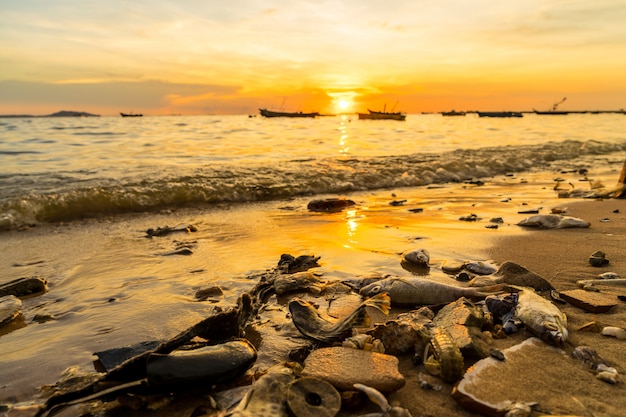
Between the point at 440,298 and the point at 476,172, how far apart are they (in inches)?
491

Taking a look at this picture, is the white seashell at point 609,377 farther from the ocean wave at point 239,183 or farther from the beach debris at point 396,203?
the ocean wave at point 239,183

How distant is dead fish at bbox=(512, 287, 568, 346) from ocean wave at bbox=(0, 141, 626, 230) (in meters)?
7.92

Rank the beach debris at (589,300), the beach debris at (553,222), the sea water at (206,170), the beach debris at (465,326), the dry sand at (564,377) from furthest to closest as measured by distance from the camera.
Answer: the sea water at (206,170)
the beach debris at (553,222)
the beach debris at (589,300)
the beach debris at (465,326)
the dry sand at (564,377)

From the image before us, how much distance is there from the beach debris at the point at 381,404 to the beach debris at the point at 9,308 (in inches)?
128

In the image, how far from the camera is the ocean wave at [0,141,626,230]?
8617 mm

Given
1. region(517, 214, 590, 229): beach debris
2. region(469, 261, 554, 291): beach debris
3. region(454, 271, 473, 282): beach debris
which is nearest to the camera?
region(469, 261, 554, 291): beach debris

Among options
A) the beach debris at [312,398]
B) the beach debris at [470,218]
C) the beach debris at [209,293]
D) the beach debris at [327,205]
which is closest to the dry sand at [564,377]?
the beach debris at [312,398]

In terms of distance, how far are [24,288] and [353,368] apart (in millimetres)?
3677

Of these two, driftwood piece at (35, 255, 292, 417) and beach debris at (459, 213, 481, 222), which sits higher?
driftwood piece at (35, 255, 292, 417)

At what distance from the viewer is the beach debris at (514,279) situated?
12.8 feet

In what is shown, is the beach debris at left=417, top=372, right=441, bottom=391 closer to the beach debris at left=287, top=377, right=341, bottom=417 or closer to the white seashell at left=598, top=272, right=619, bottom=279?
the beach debris at left=287, top=377, right=341, bottom=417

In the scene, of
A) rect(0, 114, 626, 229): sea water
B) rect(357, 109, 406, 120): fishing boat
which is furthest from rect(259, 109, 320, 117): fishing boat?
rect(0, 114, 626, 229): sea water

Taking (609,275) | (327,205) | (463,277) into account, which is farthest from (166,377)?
(327,205)

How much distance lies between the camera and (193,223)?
7.79 meters
